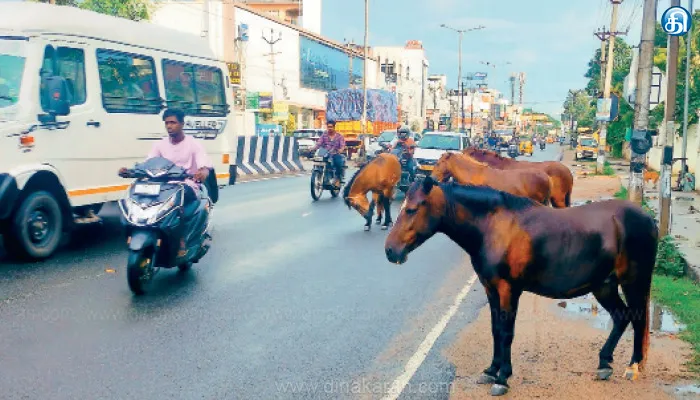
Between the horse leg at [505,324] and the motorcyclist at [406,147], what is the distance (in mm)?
13376

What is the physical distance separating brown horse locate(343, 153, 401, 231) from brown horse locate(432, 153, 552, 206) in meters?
1.37

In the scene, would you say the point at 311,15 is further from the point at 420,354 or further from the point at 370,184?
the point at 420,354

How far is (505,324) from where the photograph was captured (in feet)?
17.7

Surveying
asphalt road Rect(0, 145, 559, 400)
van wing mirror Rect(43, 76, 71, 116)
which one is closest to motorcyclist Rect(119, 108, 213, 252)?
asphalt road Rect(0, 145, 559, 400)

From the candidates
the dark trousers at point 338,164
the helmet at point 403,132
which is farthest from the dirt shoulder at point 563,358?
the dark trousers at point 338,164

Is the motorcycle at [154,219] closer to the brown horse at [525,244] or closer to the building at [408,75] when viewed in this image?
the brown horse at [525,244]

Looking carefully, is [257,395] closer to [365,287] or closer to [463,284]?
[365,287]

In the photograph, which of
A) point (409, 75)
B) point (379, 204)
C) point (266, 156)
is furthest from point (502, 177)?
point (409, 75)

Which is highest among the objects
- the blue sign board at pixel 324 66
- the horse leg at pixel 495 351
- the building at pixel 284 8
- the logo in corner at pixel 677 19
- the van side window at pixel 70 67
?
the building at pixel 284 8

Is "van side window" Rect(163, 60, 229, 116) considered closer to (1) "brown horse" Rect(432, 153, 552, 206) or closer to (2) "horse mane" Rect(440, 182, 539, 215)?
(1) "brown horse" Rect(432, 153, 552, 206)

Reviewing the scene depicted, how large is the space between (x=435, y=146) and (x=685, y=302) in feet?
52.7

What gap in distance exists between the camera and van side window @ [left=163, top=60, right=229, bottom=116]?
Answer: 42.6ft

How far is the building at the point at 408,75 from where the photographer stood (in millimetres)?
100250

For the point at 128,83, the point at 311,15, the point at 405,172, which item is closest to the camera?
the point at 128,83
